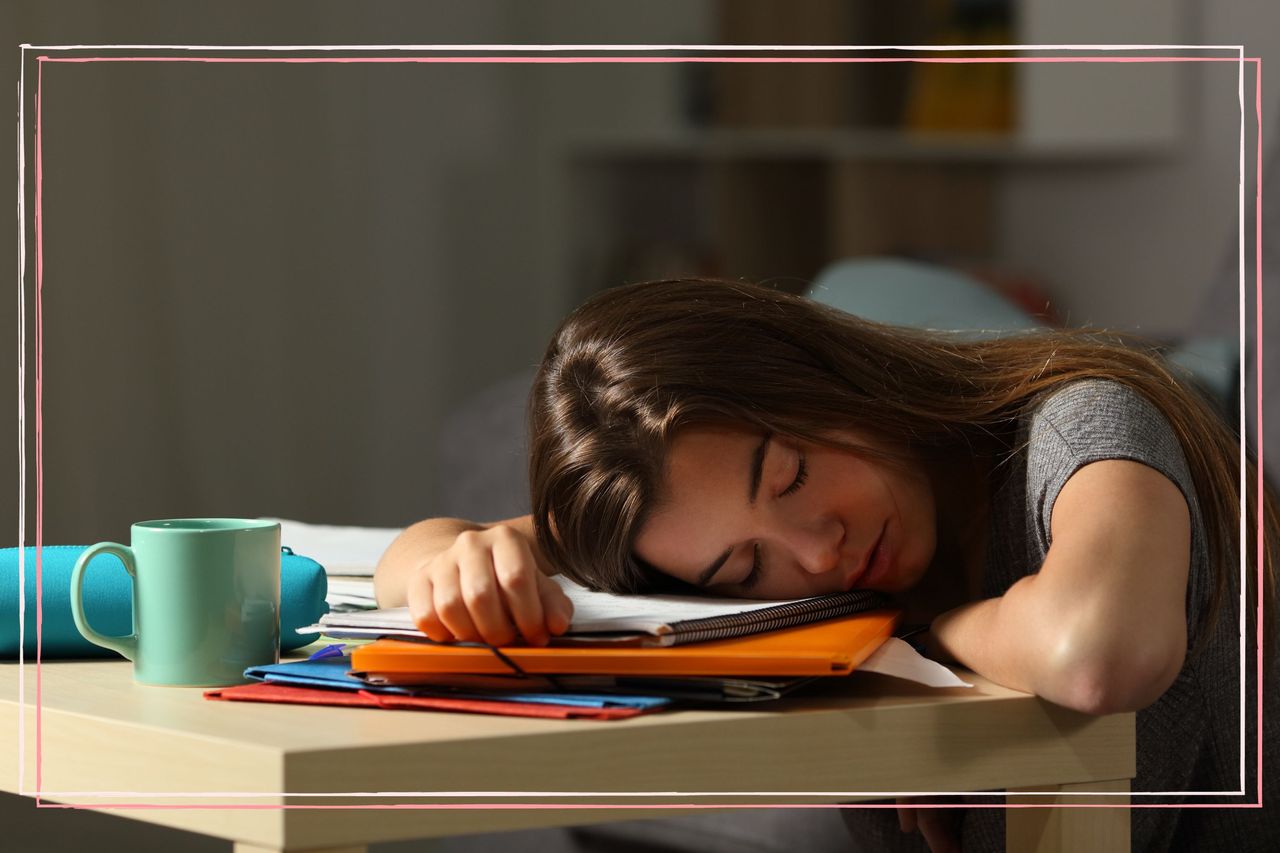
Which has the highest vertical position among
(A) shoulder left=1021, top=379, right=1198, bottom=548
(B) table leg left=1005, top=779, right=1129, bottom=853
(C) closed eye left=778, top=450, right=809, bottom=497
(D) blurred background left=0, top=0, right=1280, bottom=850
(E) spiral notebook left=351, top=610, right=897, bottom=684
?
(D) blurred background left=0, top=0, right=1280, bottom=850

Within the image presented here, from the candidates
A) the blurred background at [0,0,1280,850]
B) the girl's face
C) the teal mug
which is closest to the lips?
the girl's face

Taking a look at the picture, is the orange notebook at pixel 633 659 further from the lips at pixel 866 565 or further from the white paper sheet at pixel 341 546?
the white paper sheet at pixel 341 546

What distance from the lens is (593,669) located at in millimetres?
608

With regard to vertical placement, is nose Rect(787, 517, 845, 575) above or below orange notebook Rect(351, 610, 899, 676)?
above

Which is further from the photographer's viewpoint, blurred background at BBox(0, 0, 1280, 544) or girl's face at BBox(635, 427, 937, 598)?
blurred background at BBox(0, 0, 1280, 544)

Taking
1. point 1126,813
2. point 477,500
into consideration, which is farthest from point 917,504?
point 477,500

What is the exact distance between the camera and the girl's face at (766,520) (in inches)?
30.1

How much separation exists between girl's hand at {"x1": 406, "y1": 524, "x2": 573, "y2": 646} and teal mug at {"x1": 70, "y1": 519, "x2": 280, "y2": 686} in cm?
8

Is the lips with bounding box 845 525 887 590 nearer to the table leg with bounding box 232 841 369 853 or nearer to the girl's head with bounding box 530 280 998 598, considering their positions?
the girl's head with bounding box 530 280 998 598

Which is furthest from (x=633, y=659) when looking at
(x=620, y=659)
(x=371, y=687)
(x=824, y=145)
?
(x=824, y=145)

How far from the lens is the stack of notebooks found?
60 cm

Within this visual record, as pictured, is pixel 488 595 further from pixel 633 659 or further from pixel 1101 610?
pixel 1101 610

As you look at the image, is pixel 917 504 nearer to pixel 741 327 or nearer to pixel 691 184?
pixel 741 327

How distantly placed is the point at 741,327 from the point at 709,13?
2032mm
